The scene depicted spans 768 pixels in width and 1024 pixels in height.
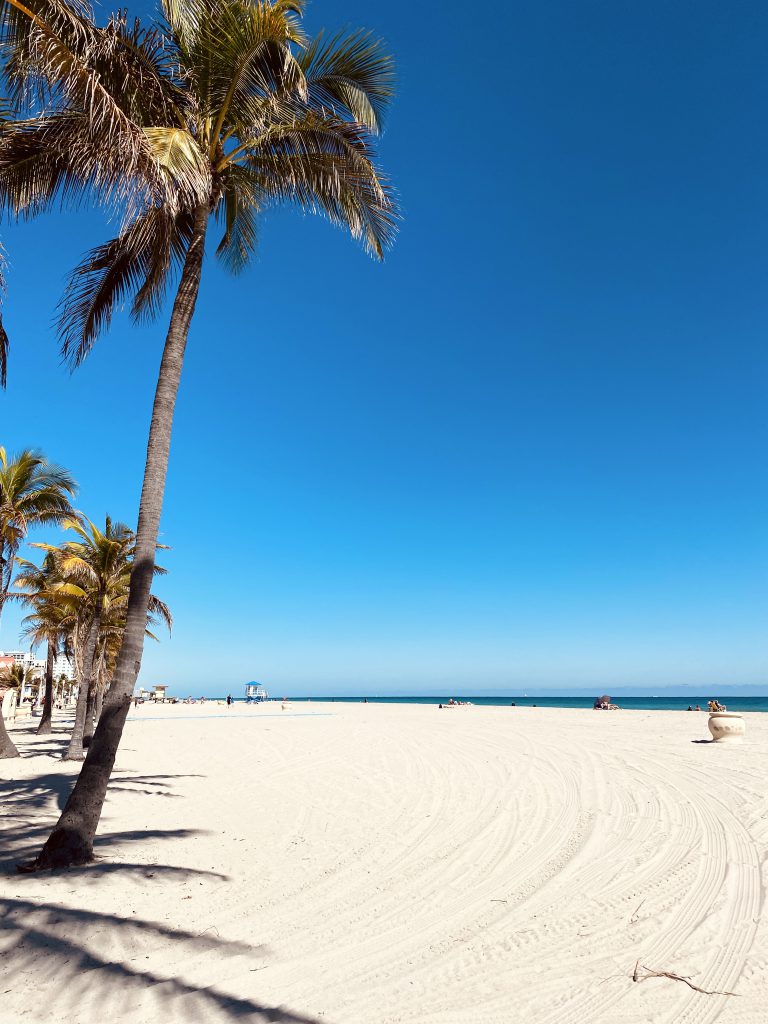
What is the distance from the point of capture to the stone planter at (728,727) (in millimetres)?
16297

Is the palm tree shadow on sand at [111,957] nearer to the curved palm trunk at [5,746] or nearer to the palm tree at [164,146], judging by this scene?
the palm tree at [164,146]

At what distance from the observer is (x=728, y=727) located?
53.5 ft

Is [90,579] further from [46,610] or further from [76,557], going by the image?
[46,610]

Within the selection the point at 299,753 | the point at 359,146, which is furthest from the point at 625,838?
the point at 299,753

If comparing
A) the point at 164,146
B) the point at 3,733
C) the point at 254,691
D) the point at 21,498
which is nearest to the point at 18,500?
the point at 21,498

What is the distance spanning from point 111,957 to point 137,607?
10.9ft

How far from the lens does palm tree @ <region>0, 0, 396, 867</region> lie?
5.65 m

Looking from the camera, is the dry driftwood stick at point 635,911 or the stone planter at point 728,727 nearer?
the dry driftwood stick at point 635,911

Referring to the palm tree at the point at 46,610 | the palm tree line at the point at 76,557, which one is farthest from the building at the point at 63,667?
the palm tree line at the point at 76,557

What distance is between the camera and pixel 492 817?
7809mm

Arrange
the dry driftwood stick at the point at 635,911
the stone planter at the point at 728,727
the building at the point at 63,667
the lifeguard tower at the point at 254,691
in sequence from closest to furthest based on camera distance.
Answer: the dry driftwood stick at the point at 635,911 < the stone planter at the point at 728,727 < the building at the point at 63,667 < the lifeguard tower at the point at 254,691

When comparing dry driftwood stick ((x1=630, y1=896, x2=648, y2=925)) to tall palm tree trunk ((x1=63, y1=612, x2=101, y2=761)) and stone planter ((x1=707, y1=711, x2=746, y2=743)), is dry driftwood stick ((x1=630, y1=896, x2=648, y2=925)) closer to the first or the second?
tall palm tree trunk ((x1=63, y1=612, x2=101, y2=761))

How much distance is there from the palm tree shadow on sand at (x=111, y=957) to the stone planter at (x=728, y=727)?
15.7 meters

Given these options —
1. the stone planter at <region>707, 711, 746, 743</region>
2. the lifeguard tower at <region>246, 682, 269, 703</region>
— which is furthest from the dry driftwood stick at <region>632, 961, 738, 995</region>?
the lifeguard tower at <region>246, 682, 269, 703</region>
